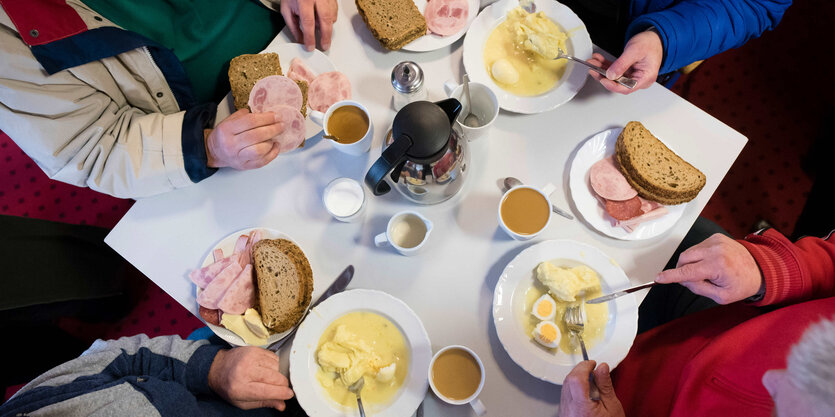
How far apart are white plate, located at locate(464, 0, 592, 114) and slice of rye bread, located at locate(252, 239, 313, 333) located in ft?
2.24

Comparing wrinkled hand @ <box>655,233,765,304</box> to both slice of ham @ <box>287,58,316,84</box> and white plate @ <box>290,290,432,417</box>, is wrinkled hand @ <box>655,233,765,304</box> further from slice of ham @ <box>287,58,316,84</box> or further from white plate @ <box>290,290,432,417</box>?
slice of ham @ <box>287,58,316,84</box>

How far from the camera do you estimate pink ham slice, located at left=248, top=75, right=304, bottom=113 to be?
1.21m

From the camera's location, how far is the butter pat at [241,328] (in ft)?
3.58

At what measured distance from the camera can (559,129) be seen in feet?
4.03

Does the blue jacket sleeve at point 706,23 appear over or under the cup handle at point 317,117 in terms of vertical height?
over

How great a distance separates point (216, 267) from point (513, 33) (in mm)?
1025

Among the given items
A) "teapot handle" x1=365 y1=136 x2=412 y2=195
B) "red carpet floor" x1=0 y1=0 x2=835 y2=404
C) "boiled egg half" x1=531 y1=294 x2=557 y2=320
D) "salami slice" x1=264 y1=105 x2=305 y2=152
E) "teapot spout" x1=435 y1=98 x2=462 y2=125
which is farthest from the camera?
"red carpet floor" x1=0 y1=0 x2=835 y2=404

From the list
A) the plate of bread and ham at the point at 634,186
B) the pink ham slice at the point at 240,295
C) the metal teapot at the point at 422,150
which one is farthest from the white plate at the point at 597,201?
the pink ham slice at the point at 240,295

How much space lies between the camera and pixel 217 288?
3.65 feet

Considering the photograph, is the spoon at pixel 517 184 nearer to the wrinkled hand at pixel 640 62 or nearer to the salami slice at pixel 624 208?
the salami slice at pixel 624 208

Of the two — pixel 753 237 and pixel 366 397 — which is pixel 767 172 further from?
pixel 366 397

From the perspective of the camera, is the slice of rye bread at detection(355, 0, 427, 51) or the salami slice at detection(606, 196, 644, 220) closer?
the salami slice at detection(606, 196, 644, 220)

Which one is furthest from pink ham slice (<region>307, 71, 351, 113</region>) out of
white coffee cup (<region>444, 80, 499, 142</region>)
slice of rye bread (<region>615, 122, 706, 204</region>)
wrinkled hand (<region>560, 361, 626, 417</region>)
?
wrinkled hand (<region>560, 361, 626, 417</region>)

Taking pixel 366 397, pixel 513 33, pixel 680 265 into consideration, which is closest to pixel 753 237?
pixel 680 265
